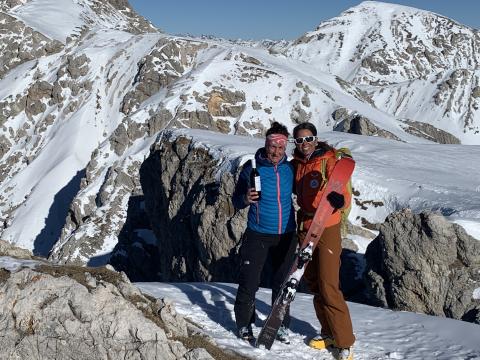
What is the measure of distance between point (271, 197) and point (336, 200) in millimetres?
1012

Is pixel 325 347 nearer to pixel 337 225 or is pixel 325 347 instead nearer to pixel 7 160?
pixel 337 225

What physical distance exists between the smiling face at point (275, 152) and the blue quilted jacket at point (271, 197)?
0.23 feet

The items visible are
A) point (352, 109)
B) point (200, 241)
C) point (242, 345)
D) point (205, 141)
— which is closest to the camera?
point (242, 345)

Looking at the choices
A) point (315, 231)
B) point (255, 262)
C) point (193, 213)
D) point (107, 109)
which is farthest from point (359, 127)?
point (315, 231)

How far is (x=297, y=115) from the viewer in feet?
235

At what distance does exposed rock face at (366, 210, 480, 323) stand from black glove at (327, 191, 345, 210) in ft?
24.2

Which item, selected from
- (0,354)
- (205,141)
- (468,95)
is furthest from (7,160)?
(468,95)

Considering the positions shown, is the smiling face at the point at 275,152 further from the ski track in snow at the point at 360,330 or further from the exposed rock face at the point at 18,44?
the exposed rock face at the point at 18,44

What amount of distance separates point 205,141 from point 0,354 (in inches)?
→ 821

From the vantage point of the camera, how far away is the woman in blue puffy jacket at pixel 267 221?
7887mm

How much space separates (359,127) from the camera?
64.0m

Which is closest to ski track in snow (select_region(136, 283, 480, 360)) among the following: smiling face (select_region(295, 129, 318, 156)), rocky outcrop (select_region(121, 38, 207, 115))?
smiling face (select_region(295, 129, 318, 156))

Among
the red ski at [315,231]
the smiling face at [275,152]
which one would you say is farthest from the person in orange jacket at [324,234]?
the smiling face at [275,152]

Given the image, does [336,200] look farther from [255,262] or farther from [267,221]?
[255,262]
